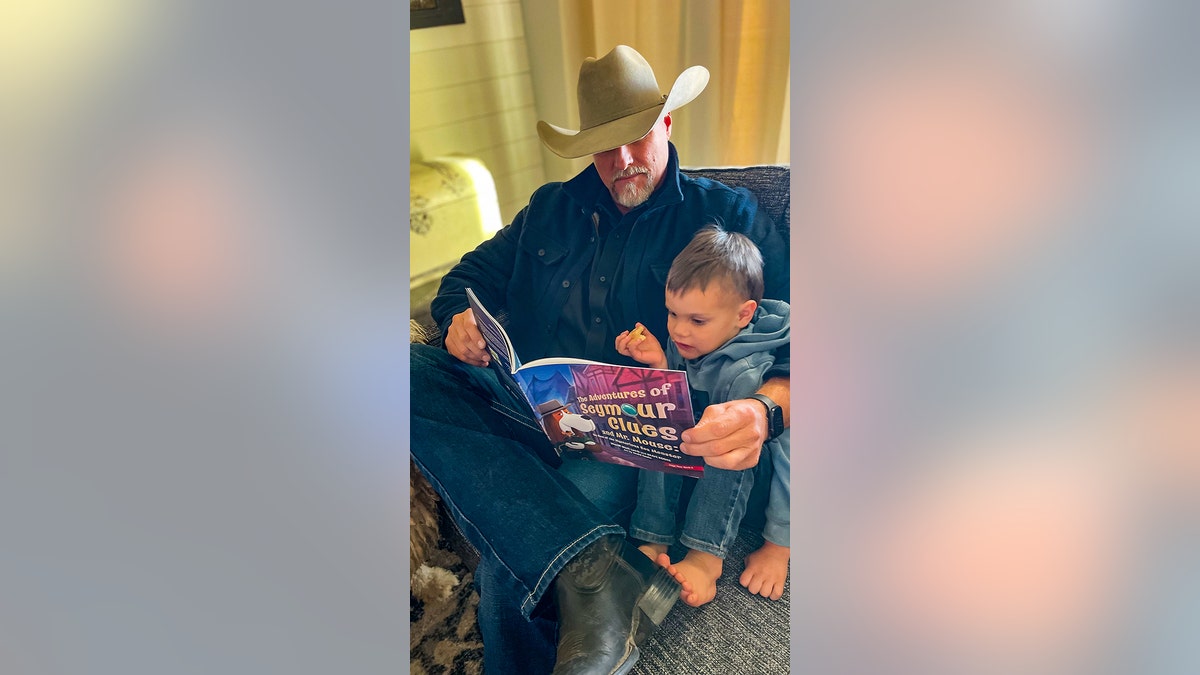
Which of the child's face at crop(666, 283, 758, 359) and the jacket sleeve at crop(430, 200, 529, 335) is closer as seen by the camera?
the child's face at crop(666, 283, 758, 359)

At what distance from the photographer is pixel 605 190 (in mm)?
1232

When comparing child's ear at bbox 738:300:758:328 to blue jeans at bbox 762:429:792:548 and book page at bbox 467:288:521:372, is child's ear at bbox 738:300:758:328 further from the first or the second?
book page at bbox 467:288:521:372

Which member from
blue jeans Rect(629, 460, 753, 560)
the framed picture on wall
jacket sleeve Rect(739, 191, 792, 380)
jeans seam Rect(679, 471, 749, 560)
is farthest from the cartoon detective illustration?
the framed picture on wall

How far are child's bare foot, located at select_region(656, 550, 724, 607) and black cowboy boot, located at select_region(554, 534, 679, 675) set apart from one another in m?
0.02

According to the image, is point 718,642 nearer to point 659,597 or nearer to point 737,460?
point 659,597

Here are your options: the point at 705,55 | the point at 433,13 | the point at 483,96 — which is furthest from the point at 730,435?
the point at 433,13

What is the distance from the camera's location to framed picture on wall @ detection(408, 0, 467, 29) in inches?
49.3

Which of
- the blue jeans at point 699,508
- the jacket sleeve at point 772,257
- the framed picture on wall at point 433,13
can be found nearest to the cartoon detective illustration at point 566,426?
the blue jeans at point 699,508

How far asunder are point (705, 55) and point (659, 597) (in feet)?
2.76
